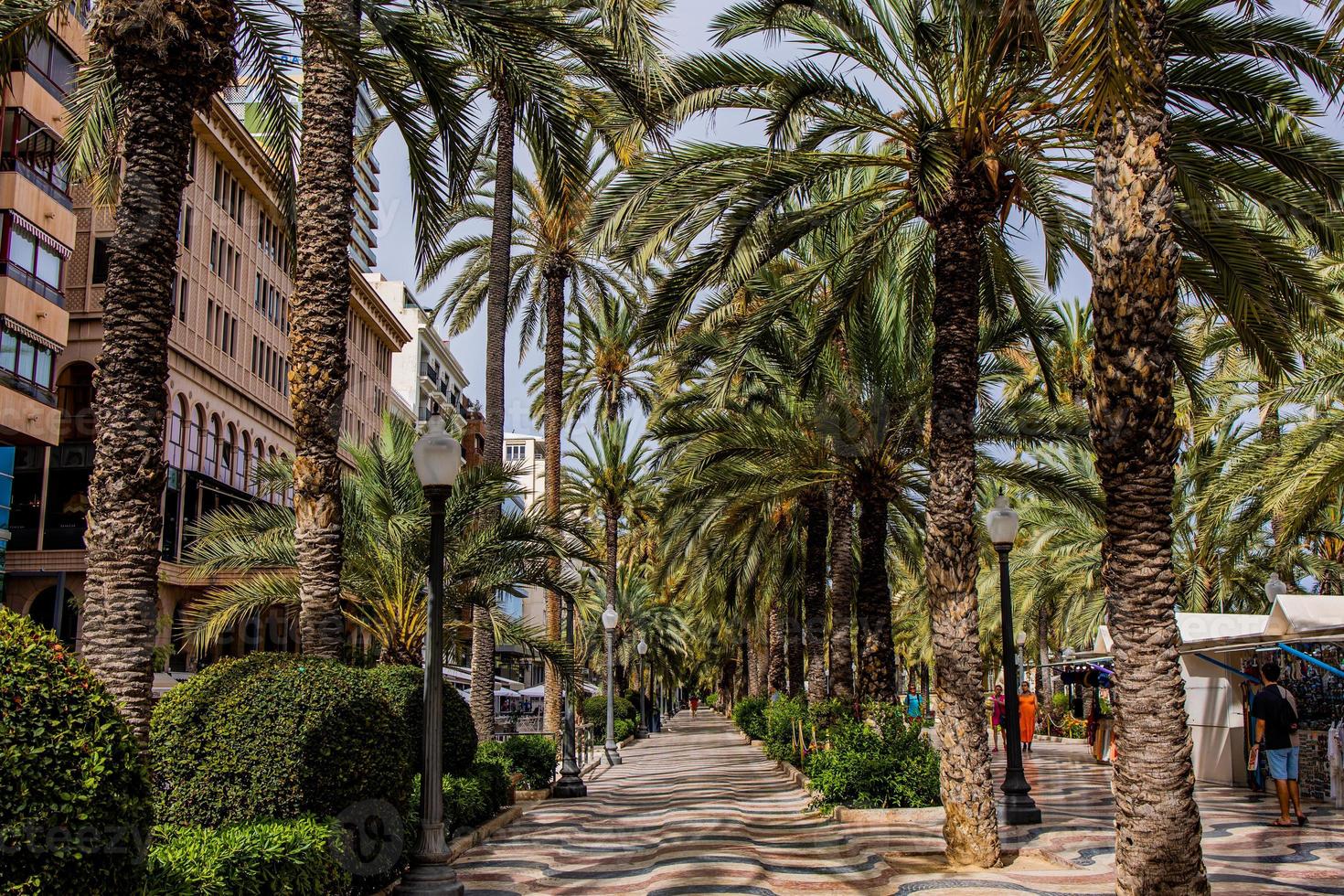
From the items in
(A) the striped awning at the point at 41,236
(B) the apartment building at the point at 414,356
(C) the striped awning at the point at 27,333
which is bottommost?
(C) the striped awning at the point at 27,333

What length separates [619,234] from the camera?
552 inches

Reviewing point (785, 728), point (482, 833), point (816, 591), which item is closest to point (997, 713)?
point (785, 728)

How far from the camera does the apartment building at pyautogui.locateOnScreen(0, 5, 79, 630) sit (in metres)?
29.5

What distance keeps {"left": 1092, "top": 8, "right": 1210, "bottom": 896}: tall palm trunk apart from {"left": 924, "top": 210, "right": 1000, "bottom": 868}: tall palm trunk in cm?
455

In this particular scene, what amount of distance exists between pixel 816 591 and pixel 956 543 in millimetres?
14479

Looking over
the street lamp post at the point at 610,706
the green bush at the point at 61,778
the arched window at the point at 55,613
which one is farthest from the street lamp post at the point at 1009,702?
the arched window at the point at 55,613

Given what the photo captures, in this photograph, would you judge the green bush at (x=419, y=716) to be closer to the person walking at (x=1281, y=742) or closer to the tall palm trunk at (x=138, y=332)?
the tall palm trunk at (x=138, y=332)

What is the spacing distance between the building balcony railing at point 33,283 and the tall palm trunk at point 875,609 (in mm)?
22411

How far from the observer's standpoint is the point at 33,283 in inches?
1225

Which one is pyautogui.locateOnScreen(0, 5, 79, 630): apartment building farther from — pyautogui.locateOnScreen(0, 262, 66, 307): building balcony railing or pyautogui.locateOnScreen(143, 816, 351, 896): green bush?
pyautogui.locateOnScreen(143, 816, 351, 896): green bush

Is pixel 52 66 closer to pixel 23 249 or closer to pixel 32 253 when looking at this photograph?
pixel 32 253

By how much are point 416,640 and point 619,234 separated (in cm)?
671

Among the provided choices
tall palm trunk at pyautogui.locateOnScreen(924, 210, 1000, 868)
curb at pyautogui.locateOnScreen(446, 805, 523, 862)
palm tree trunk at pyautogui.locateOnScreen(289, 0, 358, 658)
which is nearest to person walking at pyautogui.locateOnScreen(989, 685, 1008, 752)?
curb at pyautogui.locateOnScreen(446, 805, 523, 862)

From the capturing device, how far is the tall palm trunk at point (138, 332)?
784cm
